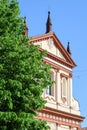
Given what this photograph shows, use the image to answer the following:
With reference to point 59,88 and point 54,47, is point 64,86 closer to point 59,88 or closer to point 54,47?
point 59,88

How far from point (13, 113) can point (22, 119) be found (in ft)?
2.01

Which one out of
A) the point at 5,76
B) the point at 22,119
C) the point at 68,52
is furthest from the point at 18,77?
the point at 68,52

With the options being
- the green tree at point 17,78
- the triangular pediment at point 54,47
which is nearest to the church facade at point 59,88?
the triangular pediment at point 54,47

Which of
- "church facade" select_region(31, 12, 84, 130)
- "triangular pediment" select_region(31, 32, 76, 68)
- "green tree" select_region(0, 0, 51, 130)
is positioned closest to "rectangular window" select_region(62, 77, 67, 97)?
"church facade" select_region(31, 12, 84, 130)

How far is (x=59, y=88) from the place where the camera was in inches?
1656

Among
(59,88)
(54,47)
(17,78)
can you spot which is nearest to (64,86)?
(59,88)

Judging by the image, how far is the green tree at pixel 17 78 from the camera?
955 inches

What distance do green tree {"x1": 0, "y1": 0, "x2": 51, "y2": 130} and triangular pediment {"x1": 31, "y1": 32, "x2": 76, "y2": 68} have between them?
43.7 feet

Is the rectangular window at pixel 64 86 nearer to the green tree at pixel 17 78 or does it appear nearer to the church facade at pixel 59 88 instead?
the church facade at pixel 59 88

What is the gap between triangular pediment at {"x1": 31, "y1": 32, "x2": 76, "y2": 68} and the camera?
134ft

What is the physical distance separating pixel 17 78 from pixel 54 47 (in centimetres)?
1830

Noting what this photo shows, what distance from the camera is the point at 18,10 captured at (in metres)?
27.4

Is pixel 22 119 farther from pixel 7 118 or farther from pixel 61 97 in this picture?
pixel 61 97

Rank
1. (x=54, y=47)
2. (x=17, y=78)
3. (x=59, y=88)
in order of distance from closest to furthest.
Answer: (x=17, y=78), (x=59, y=88), (x=54, y=47)
